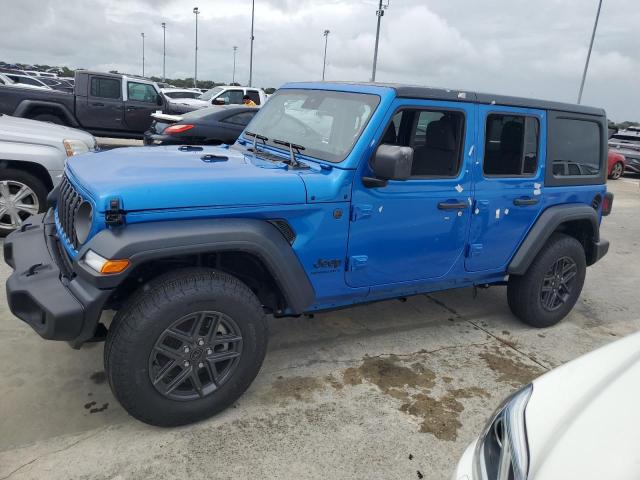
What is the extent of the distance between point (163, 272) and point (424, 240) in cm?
169

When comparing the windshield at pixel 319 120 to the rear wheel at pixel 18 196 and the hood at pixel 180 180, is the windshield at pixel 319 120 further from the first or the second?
the rear wheel at pixel 18 196

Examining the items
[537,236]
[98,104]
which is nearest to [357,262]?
[537,236]

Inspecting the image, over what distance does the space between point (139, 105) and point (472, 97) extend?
34.7 feet

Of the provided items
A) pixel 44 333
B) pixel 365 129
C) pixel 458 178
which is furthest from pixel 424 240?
pixel 44 333

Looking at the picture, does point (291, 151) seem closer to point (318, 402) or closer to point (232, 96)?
point (318, 402)

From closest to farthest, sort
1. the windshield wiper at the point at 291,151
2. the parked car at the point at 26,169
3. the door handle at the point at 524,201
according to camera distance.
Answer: the windshield wiper at the point at 291,151
the door handle at the point at 524,201
the parked car at the point at 26,169

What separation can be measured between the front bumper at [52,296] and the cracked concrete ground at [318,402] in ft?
1.87

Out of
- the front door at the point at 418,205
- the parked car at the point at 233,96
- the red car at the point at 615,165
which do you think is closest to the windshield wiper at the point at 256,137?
the front door at the point at 418,205

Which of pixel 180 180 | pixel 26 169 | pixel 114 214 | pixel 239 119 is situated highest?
pixel 239 119

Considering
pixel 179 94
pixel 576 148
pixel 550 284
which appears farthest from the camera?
pixel 179 94

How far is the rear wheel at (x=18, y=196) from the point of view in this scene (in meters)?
5.06

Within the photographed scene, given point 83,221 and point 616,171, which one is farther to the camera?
point 616,171

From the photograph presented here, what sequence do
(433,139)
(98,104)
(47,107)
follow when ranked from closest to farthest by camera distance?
1. (433,139)
2. (47,107)
3. (98,104)

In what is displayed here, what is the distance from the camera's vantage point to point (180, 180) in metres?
2.64
